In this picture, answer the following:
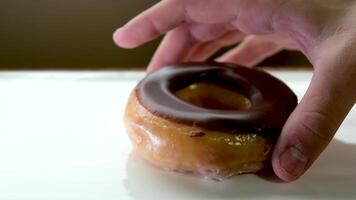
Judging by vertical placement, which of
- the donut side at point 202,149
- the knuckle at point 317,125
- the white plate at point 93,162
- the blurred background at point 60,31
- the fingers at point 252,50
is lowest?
the blurred background at point 60,31

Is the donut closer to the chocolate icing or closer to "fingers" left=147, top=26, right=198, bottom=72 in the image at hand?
the chocolate icing

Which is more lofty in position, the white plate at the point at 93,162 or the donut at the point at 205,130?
the donut at the point at 205,130

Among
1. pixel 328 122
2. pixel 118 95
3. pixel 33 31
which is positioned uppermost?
pixel 328 122

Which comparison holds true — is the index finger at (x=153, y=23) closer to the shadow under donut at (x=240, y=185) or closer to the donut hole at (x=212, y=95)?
the donut hole at (x=212, y=95)

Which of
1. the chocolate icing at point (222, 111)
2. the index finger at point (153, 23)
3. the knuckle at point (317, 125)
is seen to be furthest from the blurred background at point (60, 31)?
the knuckle at point (317, 125)

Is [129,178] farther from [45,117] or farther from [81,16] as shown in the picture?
[81,16]

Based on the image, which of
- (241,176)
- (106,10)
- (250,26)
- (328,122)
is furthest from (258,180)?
(106,10)

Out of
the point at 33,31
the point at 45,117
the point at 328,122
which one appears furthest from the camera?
the point at 33,31
